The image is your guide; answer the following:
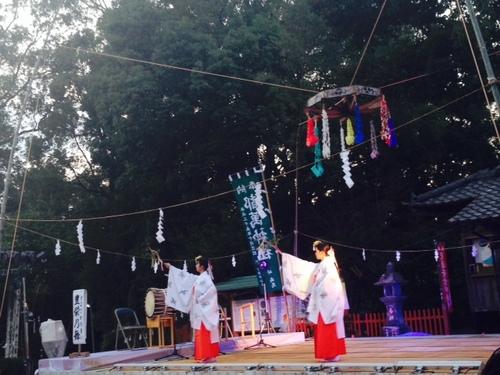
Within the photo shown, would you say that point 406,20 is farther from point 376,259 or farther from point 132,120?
point 132,120

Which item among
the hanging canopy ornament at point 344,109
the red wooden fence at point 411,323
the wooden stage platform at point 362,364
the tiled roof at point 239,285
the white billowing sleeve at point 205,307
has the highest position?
the hanging canopy ornament at point 344,109

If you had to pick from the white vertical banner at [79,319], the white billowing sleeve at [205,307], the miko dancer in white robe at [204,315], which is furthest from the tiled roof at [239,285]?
the white billowing sleeve at [205,307]

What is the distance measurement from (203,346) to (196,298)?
0.70 meters

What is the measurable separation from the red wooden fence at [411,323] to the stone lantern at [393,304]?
0.38m

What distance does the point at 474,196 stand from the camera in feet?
39.1

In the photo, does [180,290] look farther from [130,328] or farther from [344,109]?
[344,109]

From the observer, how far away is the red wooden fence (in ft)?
41.8

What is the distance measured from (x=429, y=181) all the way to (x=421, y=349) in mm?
11520

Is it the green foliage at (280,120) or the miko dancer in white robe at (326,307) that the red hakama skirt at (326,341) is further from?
the green foliage at (280,120)

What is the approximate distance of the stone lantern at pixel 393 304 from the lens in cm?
1260

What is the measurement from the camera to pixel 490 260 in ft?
37.3

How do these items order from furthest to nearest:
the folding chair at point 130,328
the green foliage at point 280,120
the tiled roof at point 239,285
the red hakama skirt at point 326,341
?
the green foliage at point 280,120 < the tiled roof at point 239,285 < the folding chair at point 130,328 < the red hakama skirt at point 326,341

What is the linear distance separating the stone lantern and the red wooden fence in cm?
38

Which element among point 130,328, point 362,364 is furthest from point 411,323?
point 362,364
